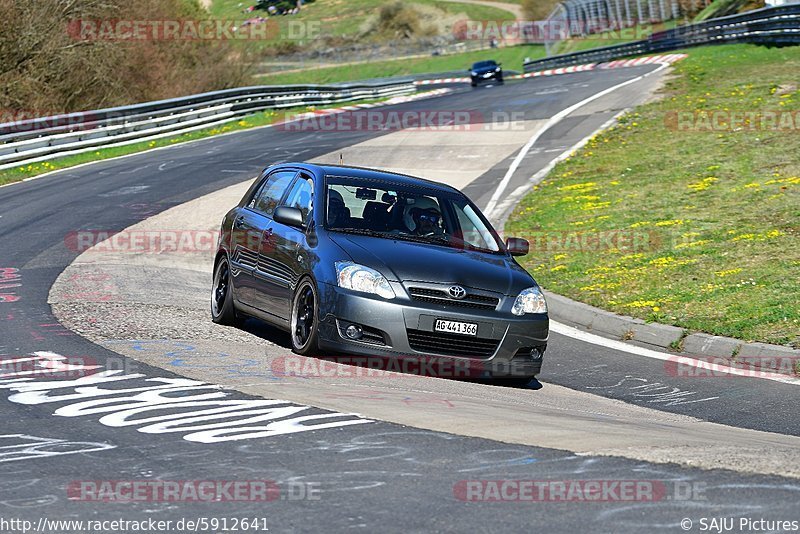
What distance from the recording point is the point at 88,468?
226 inches

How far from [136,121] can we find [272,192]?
77.0 ft

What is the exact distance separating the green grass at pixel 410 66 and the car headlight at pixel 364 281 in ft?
268

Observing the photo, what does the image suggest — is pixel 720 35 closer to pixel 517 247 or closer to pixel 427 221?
pixel 517 247

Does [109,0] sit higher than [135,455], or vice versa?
[109,0]

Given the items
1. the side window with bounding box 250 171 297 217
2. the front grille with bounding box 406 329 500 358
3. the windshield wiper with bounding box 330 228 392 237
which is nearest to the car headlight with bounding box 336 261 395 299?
the front grille with bounding box 406 329 500 358

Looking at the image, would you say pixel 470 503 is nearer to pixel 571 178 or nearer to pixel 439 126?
pixel 571 178

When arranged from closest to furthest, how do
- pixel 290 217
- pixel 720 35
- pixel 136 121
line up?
pixel 290 217 → pixel 136 121 → pixel 720 35

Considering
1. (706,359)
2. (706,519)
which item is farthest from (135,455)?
(706,359)

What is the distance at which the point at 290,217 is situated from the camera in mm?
10227

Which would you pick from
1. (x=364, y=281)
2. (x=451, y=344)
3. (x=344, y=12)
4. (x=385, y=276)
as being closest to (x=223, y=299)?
(x=364, y=281)

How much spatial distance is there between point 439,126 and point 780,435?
84.4 ft

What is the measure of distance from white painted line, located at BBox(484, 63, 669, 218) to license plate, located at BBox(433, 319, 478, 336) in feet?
34.2

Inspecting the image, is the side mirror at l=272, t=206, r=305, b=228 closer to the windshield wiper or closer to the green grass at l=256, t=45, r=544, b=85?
the windshield wiper

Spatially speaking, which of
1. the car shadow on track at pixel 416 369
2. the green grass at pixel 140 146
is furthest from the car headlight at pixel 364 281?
the green grass at pixel 140 146
